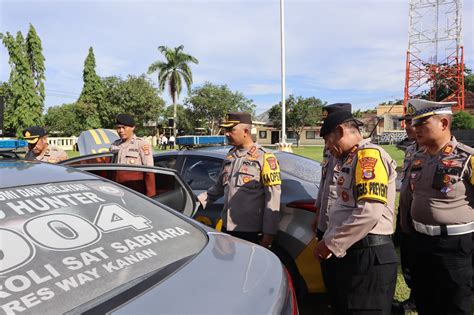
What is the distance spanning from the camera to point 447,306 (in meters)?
2.19

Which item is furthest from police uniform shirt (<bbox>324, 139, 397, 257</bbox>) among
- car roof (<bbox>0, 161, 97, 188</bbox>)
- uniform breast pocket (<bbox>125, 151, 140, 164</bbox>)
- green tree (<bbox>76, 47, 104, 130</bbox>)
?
green tree (<bbox>76, 47, 104, 130</bbox>)

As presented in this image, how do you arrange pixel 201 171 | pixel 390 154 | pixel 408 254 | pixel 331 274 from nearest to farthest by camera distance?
1. pixel 331 274
2. pixel 408 254
3. pixel 201 171
4. pixel 390 154

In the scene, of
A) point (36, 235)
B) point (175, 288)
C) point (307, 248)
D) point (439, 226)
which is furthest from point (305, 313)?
point (36, 235)

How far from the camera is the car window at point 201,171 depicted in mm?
3678

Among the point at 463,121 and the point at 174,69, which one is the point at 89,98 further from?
the point at 463,121

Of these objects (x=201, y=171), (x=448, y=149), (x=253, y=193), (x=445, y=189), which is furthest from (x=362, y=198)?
(x=201, y=171)

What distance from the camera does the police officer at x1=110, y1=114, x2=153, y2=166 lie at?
400cm

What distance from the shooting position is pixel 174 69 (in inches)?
1431

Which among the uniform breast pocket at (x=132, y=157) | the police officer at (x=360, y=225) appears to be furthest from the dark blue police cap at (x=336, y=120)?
the uniform breast pocket at (x=132, y=157)

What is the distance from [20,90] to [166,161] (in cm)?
3344

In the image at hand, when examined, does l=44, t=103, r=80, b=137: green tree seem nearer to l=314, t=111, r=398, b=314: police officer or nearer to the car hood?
l=314, t=111, r=398, b=314: police officer

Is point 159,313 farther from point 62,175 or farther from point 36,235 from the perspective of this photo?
point 62,175

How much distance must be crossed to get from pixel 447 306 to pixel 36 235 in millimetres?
2255

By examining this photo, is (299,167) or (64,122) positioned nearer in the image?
(299,167)
